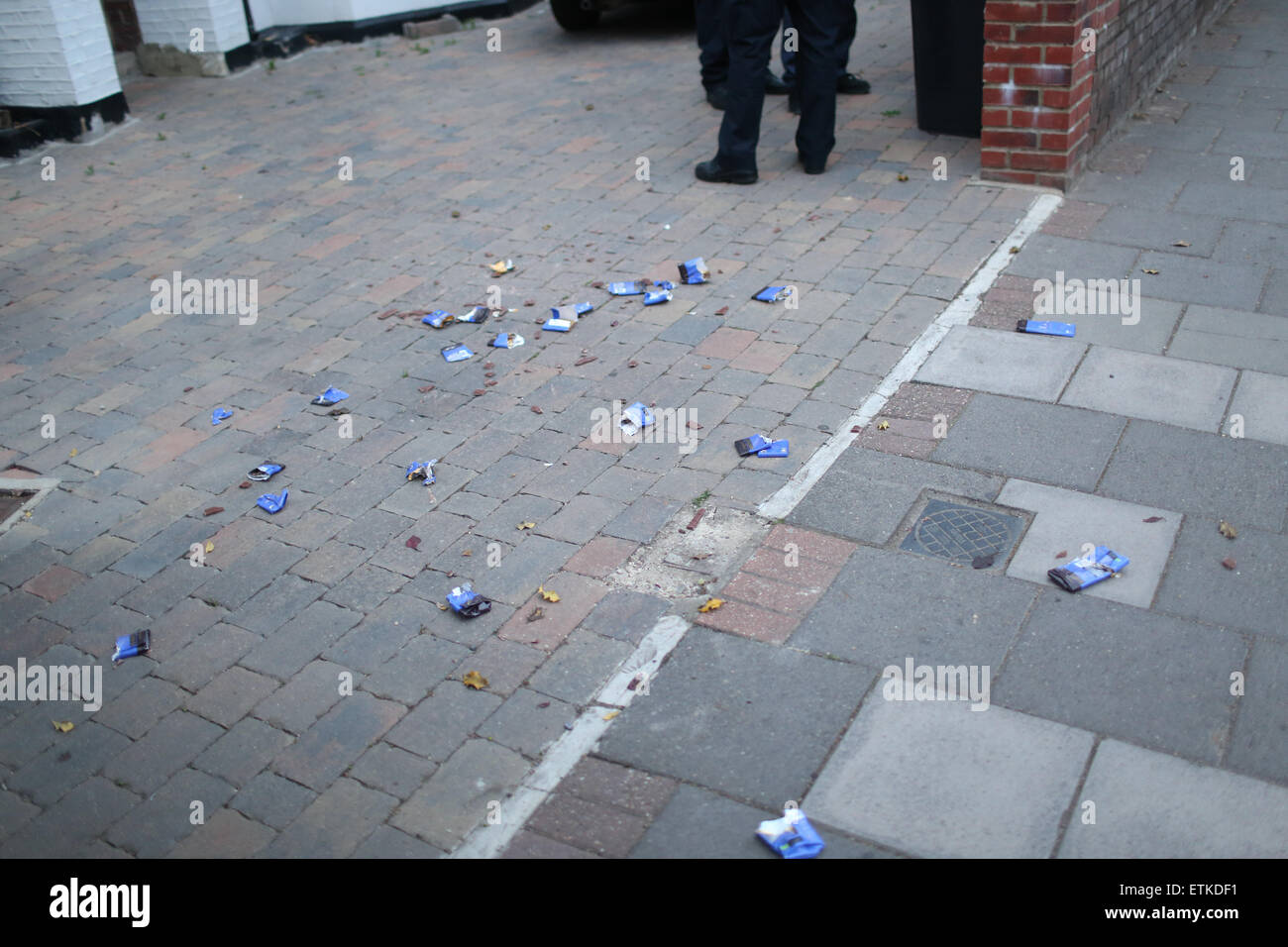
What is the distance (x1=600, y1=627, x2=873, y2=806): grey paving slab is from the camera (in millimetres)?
2930

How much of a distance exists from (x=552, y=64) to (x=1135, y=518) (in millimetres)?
7474

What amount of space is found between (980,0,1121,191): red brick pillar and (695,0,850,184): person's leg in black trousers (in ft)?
2.90

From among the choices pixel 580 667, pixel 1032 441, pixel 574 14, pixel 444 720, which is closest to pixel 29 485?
pixel 444 720

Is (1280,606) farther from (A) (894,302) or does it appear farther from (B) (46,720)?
(B) (46,720)

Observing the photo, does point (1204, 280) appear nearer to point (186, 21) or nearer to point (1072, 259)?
point (1072, 259)

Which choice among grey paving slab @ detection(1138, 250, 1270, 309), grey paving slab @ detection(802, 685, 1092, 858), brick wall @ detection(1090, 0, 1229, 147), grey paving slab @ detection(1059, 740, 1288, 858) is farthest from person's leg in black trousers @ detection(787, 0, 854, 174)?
grey paving slab @ detection(1059, 740, 1288, 858)

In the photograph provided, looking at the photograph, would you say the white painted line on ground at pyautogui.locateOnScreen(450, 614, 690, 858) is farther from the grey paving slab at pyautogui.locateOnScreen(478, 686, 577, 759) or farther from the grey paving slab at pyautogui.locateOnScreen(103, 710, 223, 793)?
the grey paving slab at pyautogui.locateOnScreen(103, 710, 223, 793)

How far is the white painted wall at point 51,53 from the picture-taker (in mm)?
8469

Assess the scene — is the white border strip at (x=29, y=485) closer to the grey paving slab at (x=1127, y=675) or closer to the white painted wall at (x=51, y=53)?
the grey paving slab at (x=1127, y=675)

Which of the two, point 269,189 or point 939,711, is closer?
point 939,711

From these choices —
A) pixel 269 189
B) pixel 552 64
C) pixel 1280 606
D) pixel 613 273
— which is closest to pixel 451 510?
pixel 613 273

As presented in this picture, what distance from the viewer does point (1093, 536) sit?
3674mm

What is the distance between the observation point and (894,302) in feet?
17.2

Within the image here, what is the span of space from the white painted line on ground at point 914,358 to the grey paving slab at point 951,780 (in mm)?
1052
